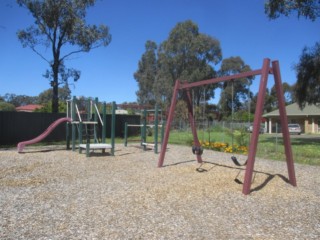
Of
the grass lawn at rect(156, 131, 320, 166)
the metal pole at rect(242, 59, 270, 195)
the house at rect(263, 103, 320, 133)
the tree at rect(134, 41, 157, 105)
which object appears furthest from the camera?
the tree at rect(134, 41, 157, 105)

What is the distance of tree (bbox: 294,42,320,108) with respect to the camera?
23.5 m

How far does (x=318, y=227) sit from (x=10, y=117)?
17.8 metres

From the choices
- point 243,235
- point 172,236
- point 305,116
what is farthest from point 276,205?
point 305,116

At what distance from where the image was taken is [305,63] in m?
23.9

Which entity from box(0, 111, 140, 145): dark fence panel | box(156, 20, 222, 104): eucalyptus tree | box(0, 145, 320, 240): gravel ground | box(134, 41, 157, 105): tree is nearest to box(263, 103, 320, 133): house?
box(156, 20, 222, 104): eucalyptus tree

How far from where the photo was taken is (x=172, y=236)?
14.8ft

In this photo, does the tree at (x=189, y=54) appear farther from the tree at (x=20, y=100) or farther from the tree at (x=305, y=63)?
the tree at (x=20, y=100)

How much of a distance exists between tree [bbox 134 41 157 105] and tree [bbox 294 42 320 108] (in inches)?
1528

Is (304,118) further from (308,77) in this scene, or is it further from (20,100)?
(20,100)

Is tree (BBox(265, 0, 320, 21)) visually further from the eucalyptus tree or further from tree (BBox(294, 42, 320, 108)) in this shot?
the eucalyptus tree

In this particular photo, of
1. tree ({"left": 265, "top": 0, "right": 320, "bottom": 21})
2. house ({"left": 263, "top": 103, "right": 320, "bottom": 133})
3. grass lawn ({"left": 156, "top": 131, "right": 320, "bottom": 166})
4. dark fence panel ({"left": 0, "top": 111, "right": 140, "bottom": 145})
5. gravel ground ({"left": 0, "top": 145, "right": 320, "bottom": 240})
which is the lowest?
gravel ground ({"left": 0, "top": 145, "right": 320, "bottom": 240})

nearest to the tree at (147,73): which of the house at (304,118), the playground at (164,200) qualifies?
the house at (304,118)

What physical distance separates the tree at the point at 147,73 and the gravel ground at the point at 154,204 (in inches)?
2108

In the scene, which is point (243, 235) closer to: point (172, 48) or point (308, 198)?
point (308, 198)
